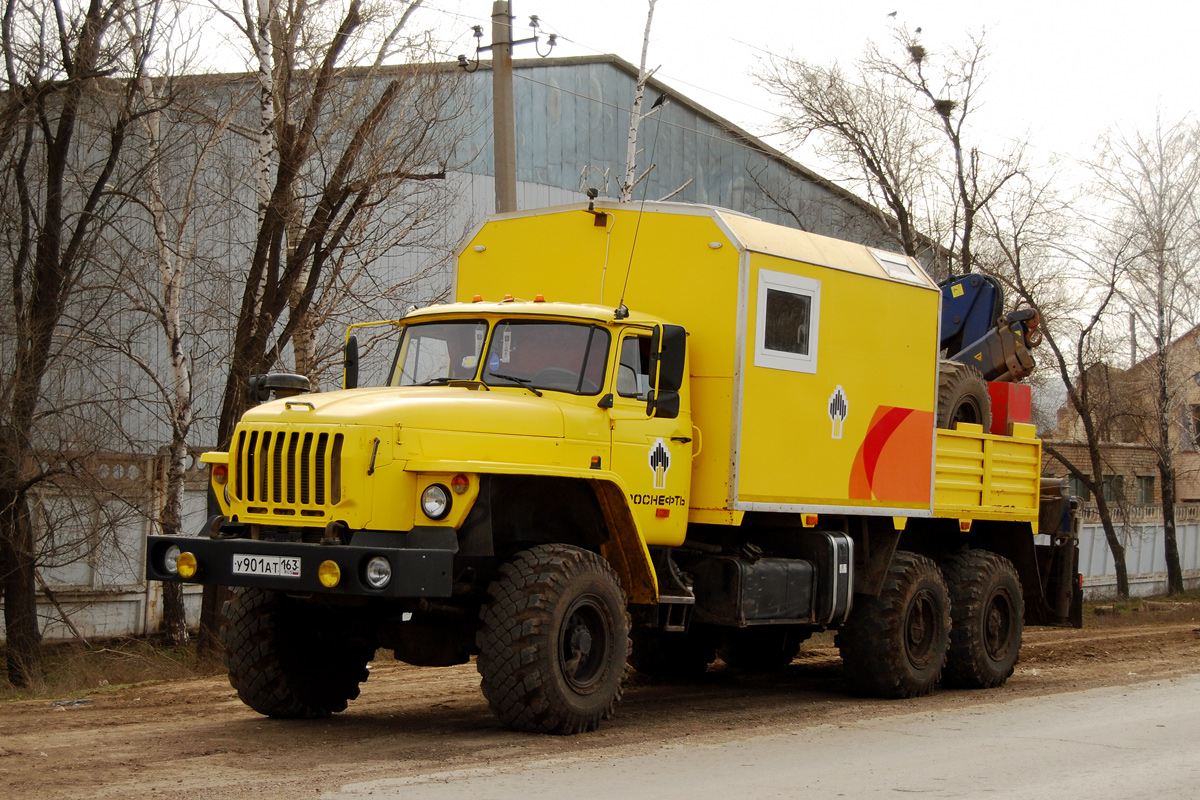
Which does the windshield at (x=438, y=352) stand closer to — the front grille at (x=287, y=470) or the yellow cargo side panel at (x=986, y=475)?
the front grille at (x=287, y=470)

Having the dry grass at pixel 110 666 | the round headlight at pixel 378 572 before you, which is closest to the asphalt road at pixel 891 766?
the round headlight at pixel 378 572

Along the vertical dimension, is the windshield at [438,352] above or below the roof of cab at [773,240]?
below

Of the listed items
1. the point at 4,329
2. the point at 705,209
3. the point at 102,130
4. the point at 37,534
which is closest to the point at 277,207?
the point at 102,130

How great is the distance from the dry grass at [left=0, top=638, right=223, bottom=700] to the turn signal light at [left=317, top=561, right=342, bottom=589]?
4.48 m

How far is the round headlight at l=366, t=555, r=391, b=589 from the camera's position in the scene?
7.67m

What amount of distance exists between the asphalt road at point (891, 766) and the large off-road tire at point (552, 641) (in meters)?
0.56

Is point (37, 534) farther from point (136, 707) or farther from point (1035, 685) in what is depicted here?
point (1035, 685)

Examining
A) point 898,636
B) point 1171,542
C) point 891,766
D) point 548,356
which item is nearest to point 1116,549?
point 1171,542

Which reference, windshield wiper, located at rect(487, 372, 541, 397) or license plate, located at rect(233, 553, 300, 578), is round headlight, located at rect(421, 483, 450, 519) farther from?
windshield wiper, located at rect(487, 372, 541, 397)

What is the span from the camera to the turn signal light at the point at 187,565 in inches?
326

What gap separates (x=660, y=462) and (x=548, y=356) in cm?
118

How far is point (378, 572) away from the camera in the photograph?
7699 mm

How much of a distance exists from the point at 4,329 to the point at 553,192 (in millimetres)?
11875

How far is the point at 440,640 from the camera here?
8.96 metres
